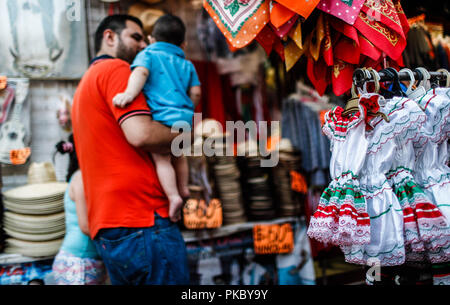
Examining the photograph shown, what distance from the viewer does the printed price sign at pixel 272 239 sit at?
301 centimetres

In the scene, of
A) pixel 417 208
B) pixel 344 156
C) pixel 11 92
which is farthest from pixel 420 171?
pixel 11 92

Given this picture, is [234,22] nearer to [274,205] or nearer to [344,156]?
[344,156]

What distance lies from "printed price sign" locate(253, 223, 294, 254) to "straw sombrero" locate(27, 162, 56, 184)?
1.53m

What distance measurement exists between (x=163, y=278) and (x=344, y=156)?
982mm

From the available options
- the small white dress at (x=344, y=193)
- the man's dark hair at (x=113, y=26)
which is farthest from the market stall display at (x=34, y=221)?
the small white dress at (x=344, y=193)

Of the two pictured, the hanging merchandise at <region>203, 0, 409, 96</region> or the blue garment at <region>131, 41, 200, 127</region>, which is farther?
the blue garment at <region>131, 41, 200, 127</region>

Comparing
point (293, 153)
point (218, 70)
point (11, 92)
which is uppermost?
point (218, 70)

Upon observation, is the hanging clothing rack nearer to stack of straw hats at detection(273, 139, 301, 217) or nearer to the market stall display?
stack of straw hats at detection(273, 139, 301, 217)

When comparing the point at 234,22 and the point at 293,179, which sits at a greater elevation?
the point at 234,22

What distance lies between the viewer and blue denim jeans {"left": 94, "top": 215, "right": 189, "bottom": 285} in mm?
1702

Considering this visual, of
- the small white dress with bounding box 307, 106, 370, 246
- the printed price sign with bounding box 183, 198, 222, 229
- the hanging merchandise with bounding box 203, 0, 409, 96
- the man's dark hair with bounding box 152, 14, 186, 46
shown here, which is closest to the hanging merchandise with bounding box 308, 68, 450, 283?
the small white dress with bounding box 307, 106, 370, 246

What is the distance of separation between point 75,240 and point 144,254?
0.66 metres
